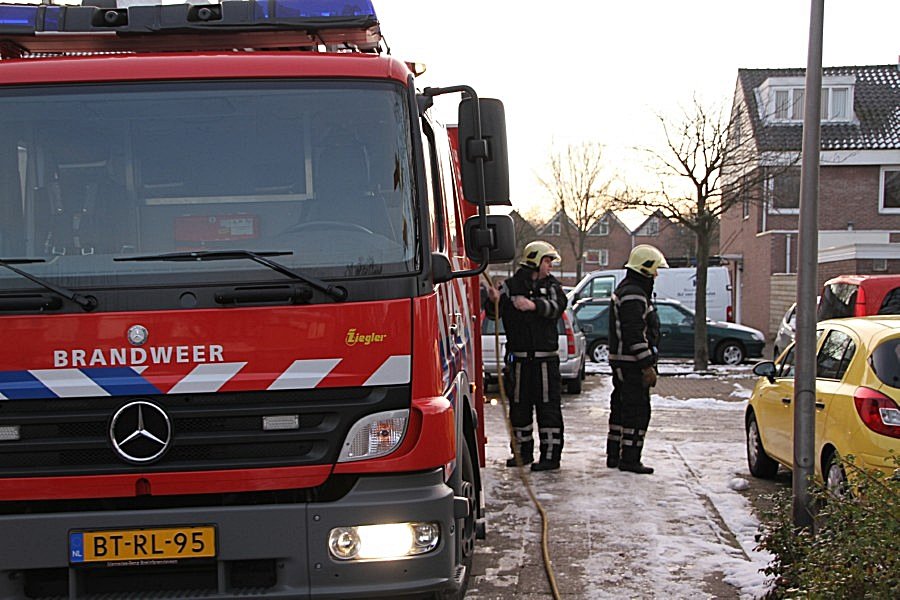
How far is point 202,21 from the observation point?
4.92 meters

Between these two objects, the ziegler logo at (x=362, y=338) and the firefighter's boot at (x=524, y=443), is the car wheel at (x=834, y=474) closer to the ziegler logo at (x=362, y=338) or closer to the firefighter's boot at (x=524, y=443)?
the firefighter's boot at (x=524, y=443)

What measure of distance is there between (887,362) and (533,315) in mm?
3189

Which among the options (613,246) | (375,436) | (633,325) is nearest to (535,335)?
(633,325)

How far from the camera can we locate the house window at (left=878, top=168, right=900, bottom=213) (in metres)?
34.0

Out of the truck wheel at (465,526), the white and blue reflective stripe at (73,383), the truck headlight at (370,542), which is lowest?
the truck wheel at (465,526)

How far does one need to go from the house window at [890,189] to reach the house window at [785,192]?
2.77 meters

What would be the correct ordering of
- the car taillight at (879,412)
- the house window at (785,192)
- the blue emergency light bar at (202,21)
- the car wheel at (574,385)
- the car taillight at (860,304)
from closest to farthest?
the blue emergency light bar at (202,21) < the car taillight at (879,412) < the car taillight at (860,304) < the car wheel at (574,385) < the house window at (785,192)

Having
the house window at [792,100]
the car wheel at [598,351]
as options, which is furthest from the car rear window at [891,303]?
the house window at [792,100]

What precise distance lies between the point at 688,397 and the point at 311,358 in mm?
13205

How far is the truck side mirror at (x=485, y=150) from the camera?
461cm

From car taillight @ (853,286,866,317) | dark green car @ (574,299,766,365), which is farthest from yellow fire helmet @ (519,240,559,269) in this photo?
dark green car @ (574,299,766,365)

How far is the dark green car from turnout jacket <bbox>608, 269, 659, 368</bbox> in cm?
1310

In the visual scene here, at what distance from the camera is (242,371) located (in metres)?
4.11

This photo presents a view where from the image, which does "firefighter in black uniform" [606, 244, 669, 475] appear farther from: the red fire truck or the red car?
the red car
